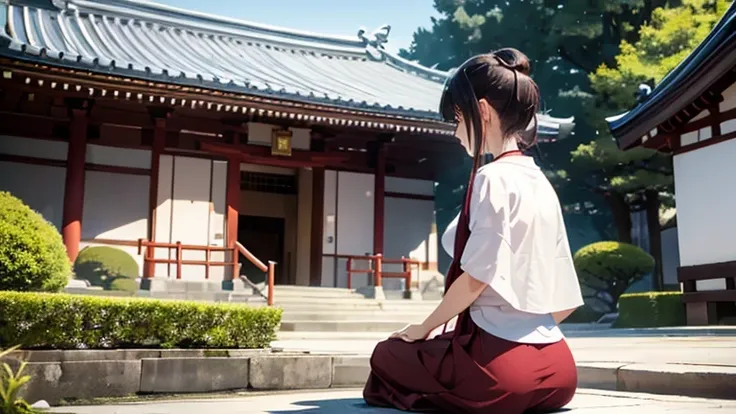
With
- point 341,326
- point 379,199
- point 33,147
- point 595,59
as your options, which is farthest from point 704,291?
point 595,59

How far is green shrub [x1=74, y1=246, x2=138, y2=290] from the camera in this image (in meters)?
12.6

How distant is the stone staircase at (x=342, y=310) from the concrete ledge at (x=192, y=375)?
5135mm

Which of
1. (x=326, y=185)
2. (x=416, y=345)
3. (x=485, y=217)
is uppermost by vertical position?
(x=326, y=185)

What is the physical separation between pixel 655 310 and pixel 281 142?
851 cm

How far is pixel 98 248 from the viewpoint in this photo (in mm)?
12906

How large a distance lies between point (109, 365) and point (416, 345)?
3.64 metres

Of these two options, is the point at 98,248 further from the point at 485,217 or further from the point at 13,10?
the point at 485,217

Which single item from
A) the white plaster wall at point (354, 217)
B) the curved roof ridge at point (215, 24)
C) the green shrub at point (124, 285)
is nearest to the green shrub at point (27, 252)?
the green shrub at point (124, 285)

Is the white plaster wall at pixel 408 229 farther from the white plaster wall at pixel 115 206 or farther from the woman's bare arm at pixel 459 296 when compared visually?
the woman's bare arm at pixel 459 296

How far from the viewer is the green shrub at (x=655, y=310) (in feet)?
43.3

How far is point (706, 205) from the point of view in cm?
1253

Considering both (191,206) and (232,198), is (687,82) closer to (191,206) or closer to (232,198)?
(232,198)

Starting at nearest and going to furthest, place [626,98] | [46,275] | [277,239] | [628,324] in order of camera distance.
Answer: [46,275]
[628,324]
[626,98]
[277,239]

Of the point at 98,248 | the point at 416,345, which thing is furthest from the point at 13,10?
the point at 416,345
